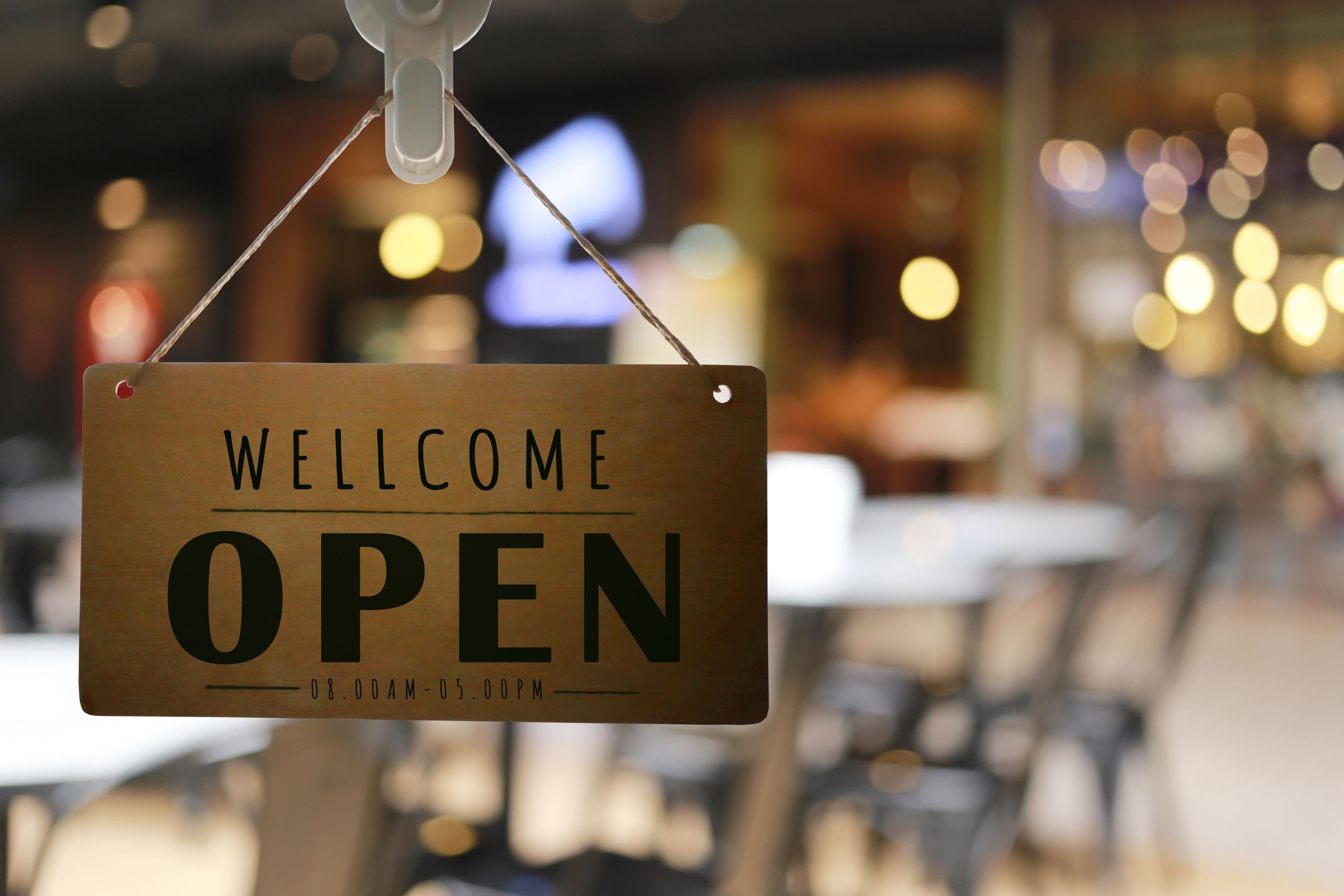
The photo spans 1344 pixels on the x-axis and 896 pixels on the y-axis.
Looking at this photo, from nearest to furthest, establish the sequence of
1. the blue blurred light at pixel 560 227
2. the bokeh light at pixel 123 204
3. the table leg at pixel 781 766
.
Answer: the table leg at pixel 781 766 < the blue blurred light at pixel 560 227 < the bokeh light at pixel 123 204

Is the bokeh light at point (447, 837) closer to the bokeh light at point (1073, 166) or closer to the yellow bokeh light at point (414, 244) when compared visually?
the bokeh light at point (1073, 166)

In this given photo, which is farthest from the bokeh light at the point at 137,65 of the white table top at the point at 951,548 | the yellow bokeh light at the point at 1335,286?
the yellow bokeh light at the point at 1335,286

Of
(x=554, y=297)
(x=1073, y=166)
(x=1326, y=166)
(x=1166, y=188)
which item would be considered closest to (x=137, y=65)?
(x=554, y=297)

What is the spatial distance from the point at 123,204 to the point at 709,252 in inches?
176

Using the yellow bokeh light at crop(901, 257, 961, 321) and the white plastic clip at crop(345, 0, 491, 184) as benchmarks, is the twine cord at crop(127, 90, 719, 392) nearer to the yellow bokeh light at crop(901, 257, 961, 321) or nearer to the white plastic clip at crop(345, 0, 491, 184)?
the white plastic clip at crop(345, 0, 491, 184)

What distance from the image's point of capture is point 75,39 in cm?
720

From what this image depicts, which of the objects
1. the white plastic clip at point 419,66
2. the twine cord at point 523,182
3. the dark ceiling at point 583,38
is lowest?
the twine cord at point 523,182

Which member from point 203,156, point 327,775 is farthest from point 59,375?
point 327,775

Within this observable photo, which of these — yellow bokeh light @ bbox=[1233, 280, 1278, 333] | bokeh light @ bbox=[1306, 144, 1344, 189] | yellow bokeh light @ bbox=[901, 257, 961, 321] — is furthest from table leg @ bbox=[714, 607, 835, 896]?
yellow bokeh light @ bbox=[901, 257, 961, 321]

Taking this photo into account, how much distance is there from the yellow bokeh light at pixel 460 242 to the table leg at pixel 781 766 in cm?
575

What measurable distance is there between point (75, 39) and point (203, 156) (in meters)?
1.45

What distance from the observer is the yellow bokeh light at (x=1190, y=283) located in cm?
675

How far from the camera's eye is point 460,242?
8039 millimetres

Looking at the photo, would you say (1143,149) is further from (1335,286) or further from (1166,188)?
(1335,286)
